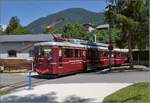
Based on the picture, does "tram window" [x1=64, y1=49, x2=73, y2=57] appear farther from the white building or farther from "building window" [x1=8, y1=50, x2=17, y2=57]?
"building window" [x1=8, y1=50, x2=17, y2=57]

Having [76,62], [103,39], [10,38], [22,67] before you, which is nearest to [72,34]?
[103,39]

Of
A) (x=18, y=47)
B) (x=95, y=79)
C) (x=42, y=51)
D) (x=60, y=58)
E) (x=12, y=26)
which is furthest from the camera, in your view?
(x=12, y=26)

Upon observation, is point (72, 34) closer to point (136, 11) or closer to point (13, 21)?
point (13, 21)

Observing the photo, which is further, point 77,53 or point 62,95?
point 77,53

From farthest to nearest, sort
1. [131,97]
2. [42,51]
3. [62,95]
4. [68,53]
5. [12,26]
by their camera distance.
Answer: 1. [12,26]
2. [68,53]
3. [42,51]
4. [62,95]
5. [131,97]

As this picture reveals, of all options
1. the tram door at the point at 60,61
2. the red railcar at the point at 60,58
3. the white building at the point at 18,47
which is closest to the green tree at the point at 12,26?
the white building at the point at 18,47

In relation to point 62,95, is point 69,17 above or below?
above

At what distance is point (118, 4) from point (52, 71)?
12.4 m

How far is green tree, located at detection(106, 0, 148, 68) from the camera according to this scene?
39531mm

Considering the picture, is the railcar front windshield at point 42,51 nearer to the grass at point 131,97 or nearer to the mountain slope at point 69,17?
the grass at point 131,97

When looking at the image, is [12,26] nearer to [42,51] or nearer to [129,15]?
[129,15]

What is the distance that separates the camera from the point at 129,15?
41.3 metres

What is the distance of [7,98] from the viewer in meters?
18.2

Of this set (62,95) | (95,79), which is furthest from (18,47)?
(62,95)
